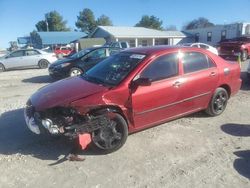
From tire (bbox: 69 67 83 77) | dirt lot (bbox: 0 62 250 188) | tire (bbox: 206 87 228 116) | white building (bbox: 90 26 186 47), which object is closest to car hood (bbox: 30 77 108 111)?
dirt lot (bbox: 0 62 250 188)

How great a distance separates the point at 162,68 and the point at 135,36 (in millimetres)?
33620

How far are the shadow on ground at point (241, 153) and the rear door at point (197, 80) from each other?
2.26ft

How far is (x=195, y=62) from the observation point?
17.4ft

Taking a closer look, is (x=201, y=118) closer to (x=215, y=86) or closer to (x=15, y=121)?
(x=215, y=86)

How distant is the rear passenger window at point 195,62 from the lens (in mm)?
5129

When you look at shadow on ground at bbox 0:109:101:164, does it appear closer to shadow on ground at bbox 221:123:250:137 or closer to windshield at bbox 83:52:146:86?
windshield at bbox 83:52:146:86

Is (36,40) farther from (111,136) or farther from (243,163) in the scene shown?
(243,163)

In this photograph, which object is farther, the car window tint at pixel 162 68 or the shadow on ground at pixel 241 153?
the car window tint at pixel 162 68

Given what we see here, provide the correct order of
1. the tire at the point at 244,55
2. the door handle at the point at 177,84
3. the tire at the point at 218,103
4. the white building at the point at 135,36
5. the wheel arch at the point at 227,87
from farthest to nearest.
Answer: the white building at the point at 135,36, the tire at the point at 244,55, the wheel arch at the point at 227,87, the tire at the point at 218,103, the door handle at the point at 177,84

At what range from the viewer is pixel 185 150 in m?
4.29

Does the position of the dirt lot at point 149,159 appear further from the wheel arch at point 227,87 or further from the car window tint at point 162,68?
the car window tint at point 162,68

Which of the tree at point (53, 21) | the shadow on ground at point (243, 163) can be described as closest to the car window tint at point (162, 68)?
the shadow on ground at point (243, 163)

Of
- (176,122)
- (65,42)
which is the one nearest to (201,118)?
A: (176,122)

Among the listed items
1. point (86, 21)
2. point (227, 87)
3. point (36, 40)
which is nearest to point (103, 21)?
point (86, 21)
